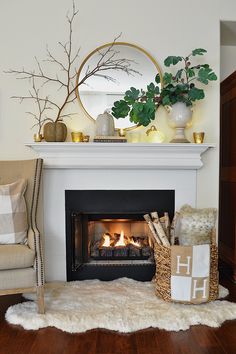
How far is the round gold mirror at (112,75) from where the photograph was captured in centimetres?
253

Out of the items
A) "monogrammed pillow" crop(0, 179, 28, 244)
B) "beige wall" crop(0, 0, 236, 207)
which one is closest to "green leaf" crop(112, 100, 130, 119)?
"beige wall" crop(0, 0, 236, 207)

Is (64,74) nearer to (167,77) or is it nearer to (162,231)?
(167,77)

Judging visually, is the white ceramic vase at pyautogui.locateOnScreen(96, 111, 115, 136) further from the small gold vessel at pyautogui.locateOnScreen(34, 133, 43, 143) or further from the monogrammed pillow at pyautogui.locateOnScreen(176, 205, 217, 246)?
the monogrammed pillow at pyautogui.locateOnScreen(176, 205, 217, 246)

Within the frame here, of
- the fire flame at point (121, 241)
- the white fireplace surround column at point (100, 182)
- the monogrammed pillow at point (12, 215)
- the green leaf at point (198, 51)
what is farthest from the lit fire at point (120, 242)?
the green leaf at point (198, 51)

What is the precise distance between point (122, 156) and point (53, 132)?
22.7 inches

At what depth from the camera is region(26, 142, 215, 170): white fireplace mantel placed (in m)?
2.38

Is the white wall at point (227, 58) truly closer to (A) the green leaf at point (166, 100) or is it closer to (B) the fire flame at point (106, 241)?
(A) the green leaf at point (166, 100)

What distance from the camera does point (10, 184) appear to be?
2.21m

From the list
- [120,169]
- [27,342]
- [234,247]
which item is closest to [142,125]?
[120,169]

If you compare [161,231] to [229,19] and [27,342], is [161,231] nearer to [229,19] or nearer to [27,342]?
[27,342]

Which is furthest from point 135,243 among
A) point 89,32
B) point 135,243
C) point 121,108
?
point 89,32

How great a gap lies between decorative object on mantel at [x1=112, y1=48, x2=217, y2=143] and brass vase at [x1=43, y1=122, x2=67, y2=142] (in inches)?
17.6

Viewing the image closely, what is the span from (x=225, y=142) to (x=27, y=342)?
2.37 meters

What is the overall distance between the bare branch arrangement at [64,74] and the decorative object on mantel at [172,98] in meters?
0.30
